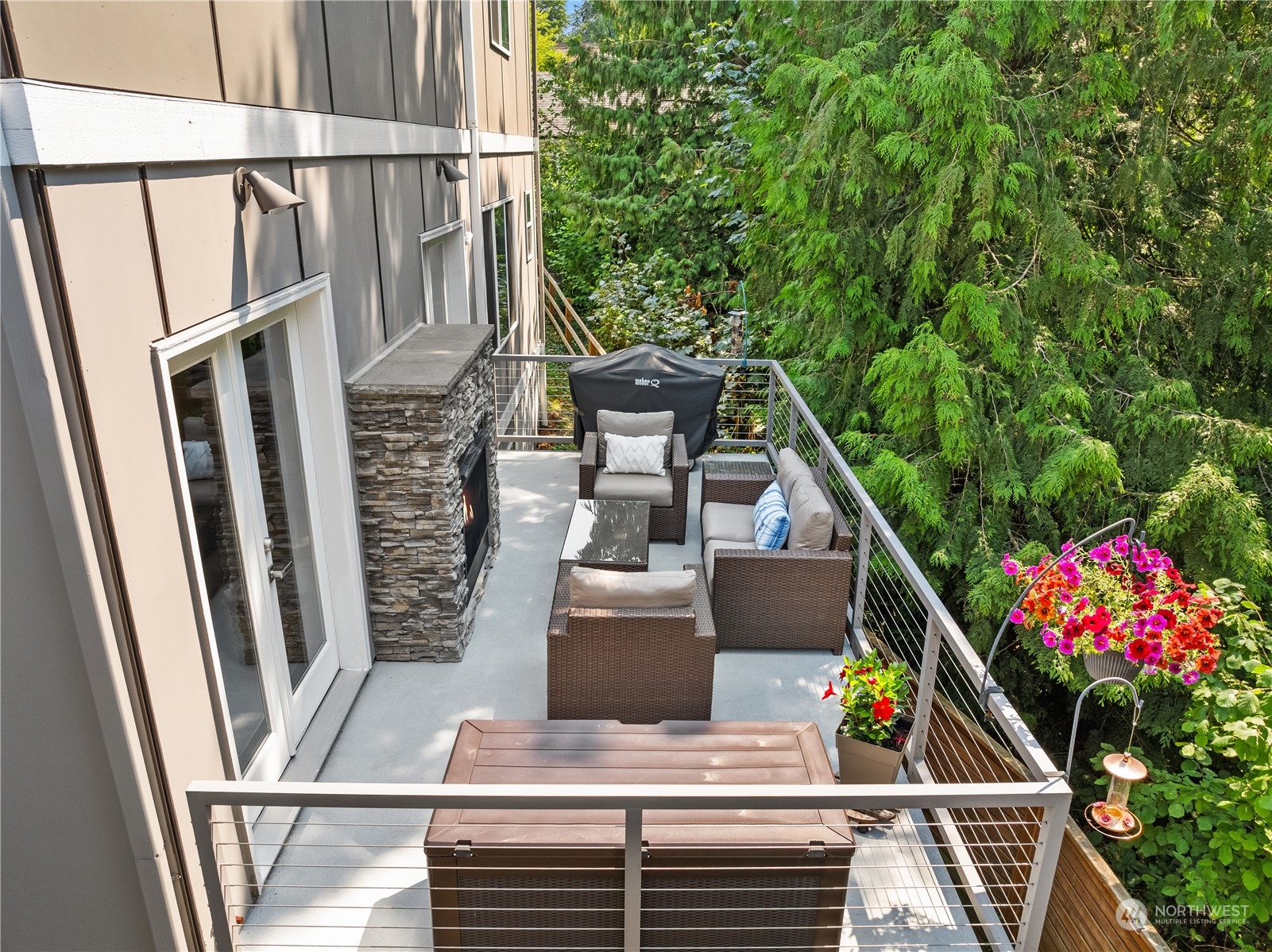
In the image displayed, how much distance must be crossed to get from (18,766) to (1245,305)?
402 inches

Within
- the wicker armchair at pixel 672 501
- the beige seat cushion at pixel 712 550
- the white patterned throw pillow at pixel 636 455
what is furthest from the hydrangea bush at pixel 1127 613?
the white patterned throw pillow at pixel 636 455

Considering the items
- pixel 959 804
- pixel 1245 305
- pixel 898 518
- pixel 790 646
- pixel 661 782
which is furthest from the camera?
pixel 898 518

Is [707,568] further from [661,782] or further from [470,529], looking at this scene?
[661,782]

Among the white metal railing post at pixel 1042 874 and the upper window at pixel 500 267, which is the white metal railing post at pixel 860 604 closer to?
the white metal railing post at pixel 1042 874

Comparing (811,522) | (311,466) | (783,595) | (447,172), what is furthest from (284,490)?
(447,172)

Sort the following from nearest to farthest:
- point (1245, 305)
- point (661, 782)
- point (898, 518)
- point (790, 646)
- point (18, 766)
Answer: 1. point (18, 766)
2. point (661, 782)
3. point (790, 646)
4. point (1245, 305)
5. point (898, 518)

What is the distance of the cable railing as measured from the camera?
2770 millimetres

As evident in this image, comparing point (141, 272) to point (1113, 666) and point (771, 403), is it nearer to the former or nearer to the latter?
point (1113, 666)

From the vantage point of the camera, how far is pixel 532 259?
50.2ft

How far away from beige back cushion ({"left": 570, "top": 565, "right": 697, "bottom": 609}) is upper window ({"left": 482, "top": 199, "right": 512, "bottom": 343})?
643cm

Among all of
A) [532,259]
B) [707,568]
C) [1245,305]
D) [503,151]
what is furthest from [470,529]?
[532,259]

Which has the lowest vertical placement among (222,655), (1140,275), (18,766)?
(222,655)

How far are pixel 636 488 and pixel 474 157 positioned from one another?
404 cm

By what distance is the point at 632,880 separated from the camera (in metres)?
2.99
